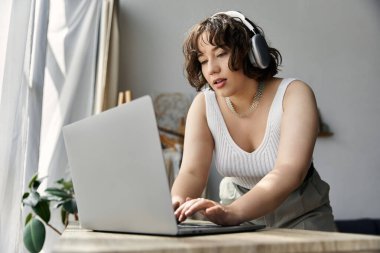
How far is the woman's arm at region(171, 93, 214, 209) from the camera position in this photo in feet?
5.22

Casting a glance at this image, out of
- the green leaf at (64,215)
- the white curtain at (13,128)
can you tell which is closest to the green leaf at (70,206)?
the green leaf at (64,215)

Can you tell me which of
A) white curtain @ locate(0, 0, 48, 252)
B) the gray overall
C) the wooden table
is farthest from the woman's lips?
white curtain @ locate(0, 0, 48, 252)

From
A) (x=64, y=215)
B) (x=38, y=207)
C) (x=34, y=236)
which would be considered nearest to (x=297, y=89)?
(x=34, y=236)

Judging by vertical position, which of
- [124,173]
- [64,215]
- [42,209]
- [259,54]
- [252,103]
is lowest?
[64,215]

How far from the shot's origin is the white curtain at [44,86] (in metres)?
2.37

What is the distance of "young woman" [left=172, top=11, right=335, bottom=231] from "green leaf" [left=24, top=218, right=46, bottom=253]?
4.90 ft

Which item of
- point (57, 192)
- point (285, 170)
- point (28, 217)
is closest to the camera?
point (285, 170)

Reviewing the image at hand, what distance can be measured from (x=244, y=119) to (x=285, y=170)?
1.08 ft

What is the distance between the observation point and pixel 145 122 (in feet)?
3.12

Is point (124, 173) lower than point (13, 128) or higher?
lower

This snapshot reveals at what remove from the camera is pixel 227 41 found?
157 cm

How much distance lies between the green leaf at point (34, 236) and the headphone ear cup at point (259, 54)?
68.3 inches

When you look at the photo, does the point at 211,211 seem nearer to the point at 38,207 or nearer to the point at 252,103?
the point at 252,103

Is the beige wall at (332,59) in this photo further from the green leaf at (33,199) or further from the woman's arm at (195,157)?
the woman's arm at (195,157)
